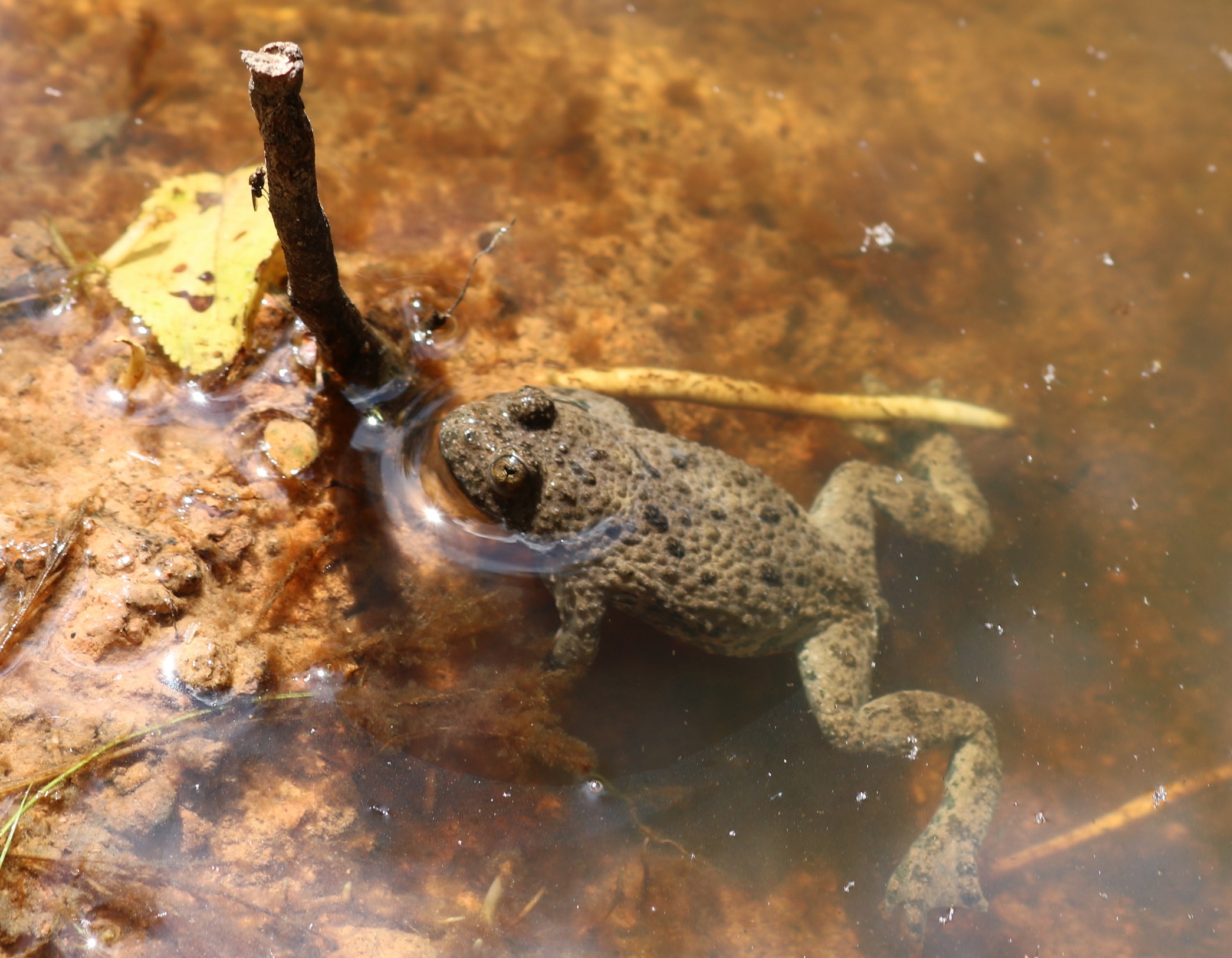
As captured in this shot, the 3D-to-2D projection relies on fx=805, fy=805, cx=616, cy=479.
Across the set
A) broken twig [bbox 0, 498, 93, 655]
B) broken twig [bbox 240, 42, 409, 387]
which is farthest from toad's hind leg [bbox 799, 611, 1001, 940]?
broken twig [bbox 0, 498, 93, 655]

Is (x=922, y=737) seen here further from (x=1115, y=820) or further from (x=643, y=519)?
(x=643, y=519)

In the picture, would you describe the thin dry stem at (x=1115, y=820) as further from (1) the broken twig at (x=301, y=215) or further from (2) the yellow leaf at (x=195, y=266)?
(2) the yellow leaf at (x=195, y=266)

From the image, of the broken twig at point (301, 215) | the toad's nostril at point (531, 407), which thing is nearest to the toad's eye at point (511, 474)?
the toad's nostril at point (531, 407)

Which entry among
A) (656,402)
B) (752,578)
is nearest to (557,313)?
(656,402)

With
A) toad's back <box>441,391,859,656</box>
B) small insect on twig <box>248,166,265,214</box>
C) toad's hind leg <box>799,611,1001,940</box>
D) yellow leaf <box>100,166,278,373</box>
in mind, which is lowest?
toad's hind leg <box>799,611,1001,940</box>

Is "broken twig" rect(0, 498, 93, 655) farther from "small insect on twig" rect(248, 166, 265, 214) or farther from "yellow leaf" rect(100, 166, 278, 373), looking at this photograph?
"small insect on twig" rect(248, 166, 265, 214)

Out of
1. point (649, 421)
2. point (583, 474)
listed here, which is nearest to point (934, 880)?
point (583, 474)
